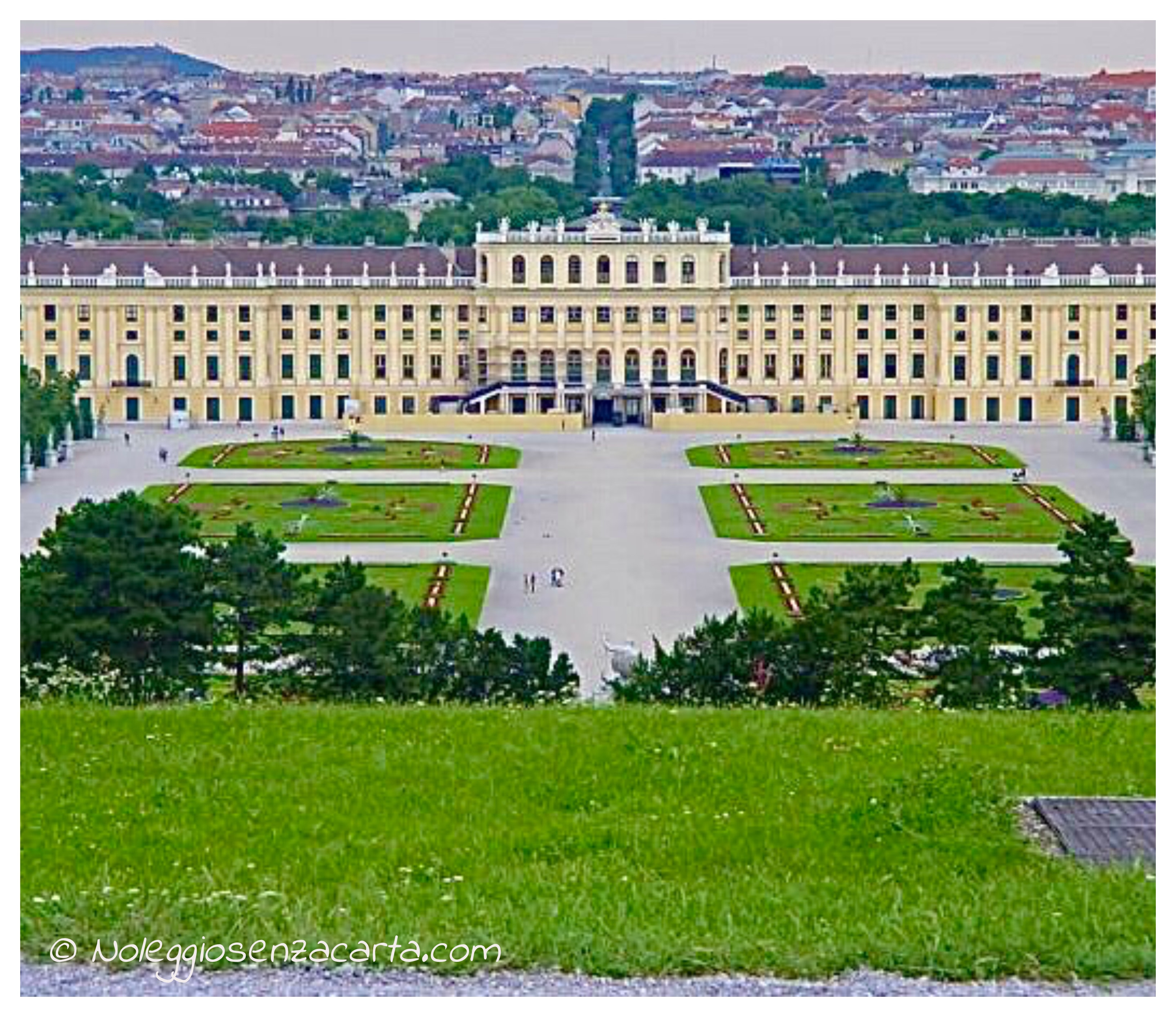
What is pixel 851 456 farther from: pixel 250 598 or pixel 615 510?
pixel 250 598

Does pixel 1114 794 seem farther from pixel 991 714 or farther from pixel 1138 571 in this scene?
pixel 1138 571

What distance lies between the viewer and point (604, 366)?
164ft

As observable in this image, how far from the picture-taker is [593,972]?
7684 millimetres

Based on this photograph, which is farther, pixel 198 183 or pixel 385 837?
pixel 198 183

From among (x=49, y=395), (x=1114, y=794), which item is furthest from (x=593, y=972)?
(x=49, y=395)

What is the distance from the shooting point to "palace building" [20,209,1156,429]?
1930 inches

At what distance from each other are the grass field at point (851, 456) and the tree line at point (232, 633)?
69.7 feet

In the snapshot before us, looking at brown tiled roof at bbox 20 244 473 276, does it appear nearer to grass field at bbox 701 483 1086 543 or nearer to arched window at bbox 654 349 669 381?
arched window at bbox 654 349 669 381

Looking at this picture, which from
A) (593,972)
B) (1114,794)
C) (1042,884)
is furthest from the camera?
(1114,794)

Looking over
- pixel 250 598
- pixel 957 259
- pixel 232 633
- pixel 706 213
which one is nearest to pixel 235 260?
pixel 957 259

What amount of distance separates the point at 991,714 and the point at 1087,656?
5328 mm

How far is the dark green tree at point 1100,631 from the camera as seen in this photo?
16.9 m

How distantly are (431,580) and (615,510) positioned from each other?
7094 millimetres

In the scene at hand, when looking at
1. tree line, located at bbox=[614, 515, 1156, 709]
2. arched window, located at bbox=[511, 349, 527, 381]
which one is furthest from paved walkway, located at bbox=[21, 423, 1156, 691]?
arched window, located at bbox=[511, 349, 527, 381]
